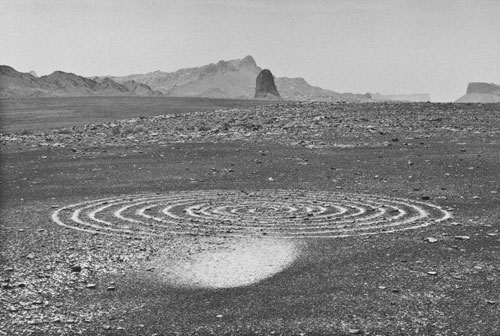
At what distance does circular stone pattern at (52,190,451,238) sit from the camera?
39.8ft

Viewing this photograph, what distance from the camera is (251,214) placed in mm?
13656

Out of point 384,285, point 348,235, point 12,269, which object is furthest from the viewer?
point 348,235

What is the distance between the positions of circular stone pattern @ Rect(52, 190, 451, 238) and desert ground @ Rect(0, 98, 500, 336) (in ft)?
0.16

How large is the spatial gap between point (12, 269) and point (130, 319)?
299 centimetres

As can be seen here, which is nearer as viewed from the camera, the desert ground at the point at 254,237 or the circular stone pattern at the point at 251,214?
the desert ground at the point at 254,237

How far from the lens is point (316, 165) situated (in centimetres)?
2097

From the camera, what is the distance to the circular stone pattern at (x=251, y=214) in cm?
1213

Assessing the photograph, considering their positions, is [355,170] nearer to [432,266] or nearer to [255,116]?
[432,266]

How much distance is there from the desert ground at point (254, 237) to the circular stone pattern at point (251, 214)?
0.05 meters

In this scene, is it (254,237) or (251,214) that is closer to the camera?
(254,237)

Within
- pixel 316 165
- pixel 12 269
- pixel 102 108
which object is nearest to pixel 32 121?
pixel 102 108

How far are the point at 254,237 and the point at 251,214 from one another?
85.9 inches

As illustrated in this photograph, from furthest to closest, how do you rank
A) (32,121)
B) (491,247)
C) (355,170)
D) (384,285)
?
1. (32,121)
2. (355,170)
3. (491,247)
4. (384,285)

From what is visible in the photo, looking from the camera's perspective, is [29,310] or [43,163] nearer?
[29,310]
